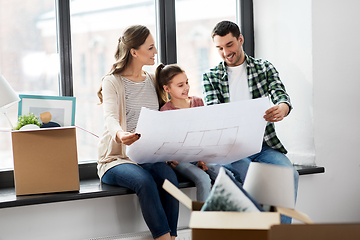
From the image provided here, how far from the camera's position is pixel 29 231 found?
1.41 meters

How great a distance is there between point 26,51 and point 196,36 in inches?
38.8

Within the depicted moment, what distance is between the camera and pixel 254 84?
5.95 feet

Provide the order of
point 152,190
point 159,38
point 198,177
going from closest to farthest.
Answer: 1. point 152,190
2. point 198,177
3. point 159,38

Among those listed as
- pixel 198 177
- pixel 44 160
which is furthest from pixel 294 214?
pixel 44 160

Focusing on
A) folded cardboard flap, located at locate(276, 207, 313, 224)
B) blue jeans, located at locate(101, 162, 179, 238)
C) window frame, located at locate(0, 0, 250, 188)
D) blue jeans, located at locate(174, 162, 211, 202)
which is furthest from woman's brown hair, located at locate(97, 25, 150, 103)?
folded cardboard flap, located at locate(276, 207, 313, 224)

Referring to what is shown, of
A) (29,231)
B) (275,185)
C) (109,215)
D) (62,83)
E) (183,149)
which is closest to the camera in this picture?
(275,185)

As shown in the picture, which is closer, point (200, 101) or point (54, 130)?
point (54, 130)

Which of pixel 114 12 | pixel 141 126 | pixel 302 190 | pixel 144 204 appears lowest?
pixel 302 190

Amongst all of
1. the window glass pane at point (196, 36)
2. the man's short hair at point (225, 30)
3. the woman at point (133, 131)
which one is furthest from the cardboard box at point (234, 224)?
the window glass pane at point (196, 36)

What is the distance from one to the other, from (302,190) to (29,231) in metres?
1.39

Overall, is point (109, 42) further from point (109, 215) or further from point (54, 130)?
point (109, 215)

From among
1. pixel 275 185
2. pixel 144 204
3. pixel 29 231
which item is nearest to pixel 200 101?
pixel 144 204

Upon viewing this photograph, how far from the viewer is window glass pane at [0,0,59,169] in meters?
1.72

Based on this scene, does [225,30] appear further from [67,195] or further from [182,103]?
[67,195]
